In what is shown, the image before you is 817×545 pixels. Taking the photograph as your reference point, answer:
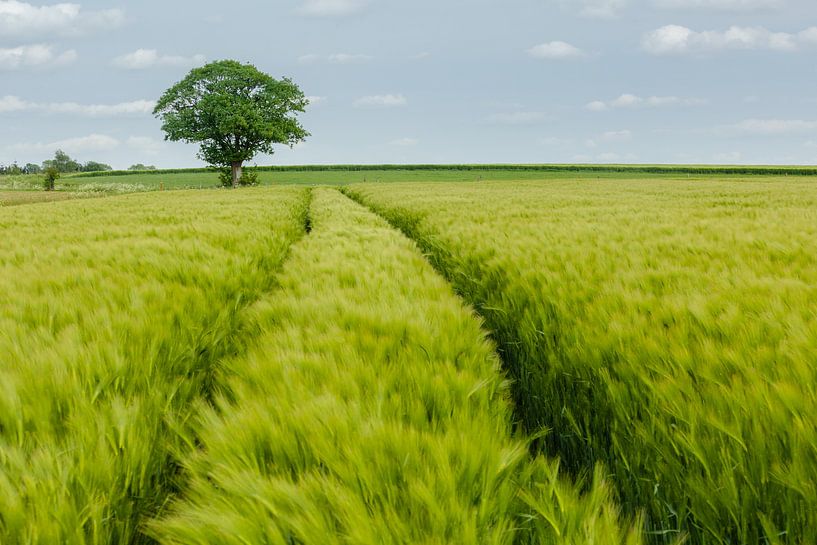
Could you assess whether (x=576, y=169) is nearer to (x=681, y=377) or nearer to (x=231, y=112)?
(x=231, y=112)

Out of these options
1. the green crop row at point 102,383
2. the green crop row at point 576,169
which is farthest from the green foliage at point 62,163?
the green crop row at point 102,383

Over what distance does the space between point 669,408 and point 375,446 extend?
33.1 inches

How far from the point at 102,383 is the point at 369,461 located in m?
0.96

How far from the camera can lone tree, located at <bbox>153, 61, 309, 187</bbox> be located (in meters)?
35.9

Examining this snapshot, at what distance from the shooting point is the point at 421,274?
3574mm

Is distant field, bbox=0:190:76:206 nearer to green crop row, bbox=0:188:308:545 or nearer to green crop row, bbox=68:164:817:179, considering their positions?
green crop row, bbox=0:188:308:545

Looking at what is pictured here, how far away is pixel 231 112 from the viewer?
3575 cm

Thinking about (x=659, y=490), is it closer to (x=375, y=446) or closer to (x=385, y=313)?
(x=375, y=446)

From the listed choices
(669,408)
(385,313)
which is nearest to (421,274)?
(385,313)

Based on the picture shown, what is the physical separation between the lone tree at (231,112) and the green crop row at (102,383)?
35.9 m

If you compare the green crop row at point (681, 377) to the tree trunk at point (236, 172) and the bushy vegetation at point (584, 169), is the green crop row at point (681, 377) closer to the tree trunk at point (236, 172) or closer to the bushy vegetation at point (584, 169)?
the tree trunk at point (236, 172)

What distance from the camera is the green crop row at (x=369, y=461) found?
A: 0.82 metres

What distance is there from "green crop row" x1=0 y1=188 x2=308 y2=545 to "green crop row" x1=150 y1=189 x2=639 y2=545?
0.13 meters

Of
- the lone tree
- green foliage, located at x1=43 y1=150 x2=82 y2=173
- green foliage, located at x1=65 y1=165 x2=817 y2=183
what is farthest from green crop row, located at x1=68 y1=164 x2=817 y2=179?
green foliage, located at x1=43 y1=150 x2=82 y2=173
